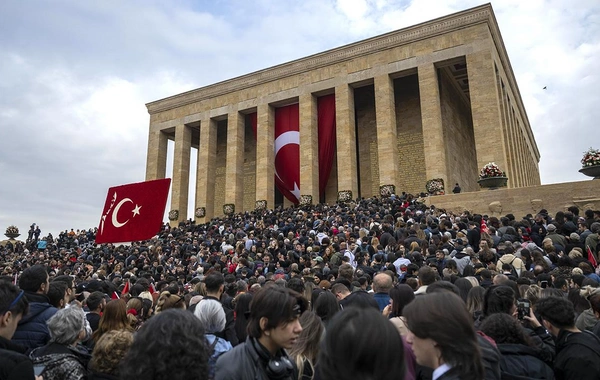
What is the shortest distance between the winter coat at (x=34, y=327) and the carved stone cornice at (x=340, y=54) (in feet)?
78.0

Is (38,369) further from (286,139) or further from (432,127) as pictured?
(286,139)

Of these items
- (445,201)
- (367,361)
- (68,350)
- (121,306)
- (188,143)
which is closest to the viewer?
(367,361)

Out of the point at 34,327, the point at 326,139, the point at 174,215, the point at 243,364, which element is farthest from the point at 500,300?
the point at 174,215

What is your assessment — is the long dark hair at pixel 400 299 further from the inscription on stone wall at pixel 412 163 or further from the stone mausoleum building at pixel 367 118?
the inscription on stone wall at pixel 412 163

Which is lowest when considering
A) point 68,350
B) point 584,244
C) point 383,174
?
point 68,350

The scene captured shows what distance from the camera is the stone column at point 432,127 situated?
71.8 feet

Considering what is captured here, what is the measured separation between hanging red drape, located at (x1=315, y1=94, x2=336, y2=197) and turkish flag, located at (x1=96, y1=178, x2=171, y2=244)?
13.4 meters

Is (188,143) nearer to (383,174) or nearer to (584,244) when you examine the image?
(383,174)

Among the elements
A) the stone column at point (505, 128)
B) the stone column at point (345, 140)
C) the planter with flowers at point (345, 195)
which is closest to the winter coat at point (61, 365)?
the planter with flowers at point (345, 195)

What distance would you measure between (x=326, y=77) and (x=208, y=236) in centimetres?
1367

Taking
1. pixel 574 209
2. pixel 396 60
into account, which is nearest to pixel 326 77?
pixel 396 60

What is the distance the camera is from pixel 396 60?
2414 centimetres

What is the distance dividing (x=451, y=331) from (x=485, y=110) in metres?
22.0

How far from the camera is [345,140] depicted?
2492 centimetres
